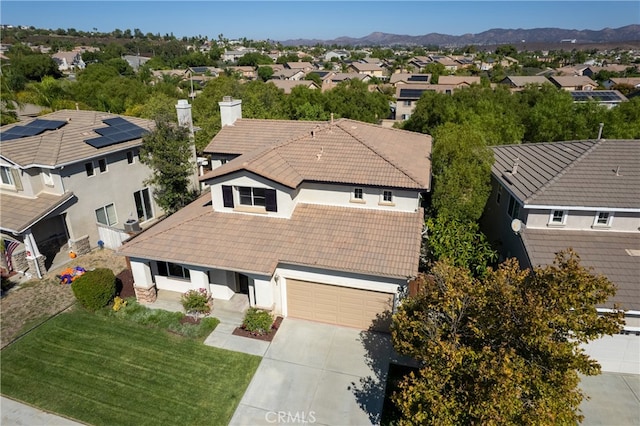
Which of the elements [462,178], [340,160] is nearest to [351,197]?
[340,160]

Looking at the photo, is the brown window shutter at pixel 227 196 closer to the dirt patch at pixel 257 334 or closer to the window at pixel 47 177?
the dirt patch at pixel 257 334

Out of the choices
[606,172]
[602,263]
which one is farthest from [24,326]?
[606,172]

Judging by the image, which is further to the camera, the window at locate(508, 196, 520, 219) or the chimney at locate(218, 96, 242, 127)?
the chimney at locate(218, 96, 242, 127)

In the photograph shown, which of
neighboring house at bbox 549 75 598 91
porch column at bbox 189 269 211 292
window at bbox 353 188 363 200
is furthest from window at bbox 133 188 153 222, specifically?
neighboring house at bbox 549 75 598 91

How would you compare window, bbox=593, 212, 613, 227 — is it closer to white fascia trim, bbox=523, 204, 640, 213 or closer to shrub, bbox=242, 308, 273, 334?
white fascia trim, bbox=523, 204, 640, 213

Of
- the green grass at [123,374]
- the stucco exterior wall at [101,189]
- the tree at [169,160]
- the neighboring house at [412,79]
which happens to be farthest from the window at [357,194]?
the neighboring house at [412,79]

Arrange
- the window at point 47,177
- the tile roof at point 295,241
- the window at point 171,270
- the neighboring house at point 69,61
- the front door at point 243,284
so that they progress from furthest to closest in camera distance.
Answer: the neighboring house at point 69,61 → the window at point 47,177 → the front door at point 243,284 → the window at point 171,270 → the tile roof at point 295,241

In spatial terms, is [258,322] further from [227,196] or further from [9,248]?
[9,248]
